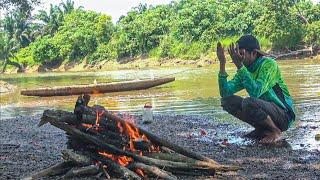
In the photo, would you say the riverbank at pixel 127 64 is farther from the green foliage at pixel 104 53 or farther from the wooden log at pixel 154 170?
the wooden log at pixel 154 170

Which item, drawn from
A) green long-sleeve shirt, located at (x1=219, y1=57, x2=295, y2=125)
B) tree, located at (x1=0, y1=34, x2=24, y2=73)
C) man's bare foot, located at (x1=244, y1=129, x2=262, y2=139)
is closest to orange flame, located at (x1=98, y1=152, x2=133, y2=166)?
green long-sleeve shirt, located at (x1=219, y1=57, x2=295, y2=125)

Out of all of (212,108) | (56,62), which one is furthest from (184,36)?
(212,108)

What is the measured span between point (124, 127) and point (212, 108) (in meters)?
8.92

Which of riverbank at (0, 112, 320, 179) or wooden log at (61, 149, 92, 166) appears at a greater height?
wooden log at (61, 149, 92, 166)

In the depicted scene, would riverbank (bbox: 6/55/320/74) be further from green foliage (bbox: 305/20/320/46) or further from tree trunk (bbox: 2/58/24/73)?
green foliage (bbox: 305/20/320/46)

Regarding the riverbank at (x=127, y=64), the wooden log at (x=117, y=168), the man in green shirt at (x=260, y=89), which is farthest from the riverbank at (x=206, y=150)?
the riverbank at (x=127, y=64)

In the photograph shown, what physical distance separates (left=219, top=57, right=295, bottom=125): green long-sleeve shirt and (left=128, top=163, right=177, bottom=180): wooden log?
9.03ft

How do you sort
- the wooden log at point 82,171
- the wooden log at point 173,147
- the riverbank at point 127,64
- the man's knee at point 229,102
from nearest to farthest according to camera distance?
the wooden log at point 82,171, the wooden log at point 173,147, the man's knee at point 229,102, the riverbank at point 127,64

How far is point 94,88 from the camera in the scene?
77.4ft

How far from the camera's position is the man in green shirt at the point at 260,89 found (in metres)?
7.63

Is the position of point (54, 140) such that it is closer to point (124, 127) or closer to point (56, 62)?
point (124, 127)

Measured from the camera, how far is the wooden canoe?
78.1 ft

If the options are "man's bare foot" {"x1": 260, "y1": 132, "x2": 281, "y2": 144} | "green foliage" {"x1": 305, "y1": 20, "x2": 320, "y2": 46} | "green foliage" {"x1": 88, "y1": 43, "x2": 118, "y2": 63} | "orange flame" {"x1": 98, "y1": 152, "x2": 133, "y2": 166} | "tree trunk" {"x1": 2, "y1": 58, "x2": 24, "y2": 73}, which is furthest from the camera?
"tree trunk" {"x1": 2, "y1": 58, "x2": 24, "y2": 73}

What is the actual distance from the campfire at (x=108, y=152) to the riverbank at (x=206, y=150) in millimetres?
499
